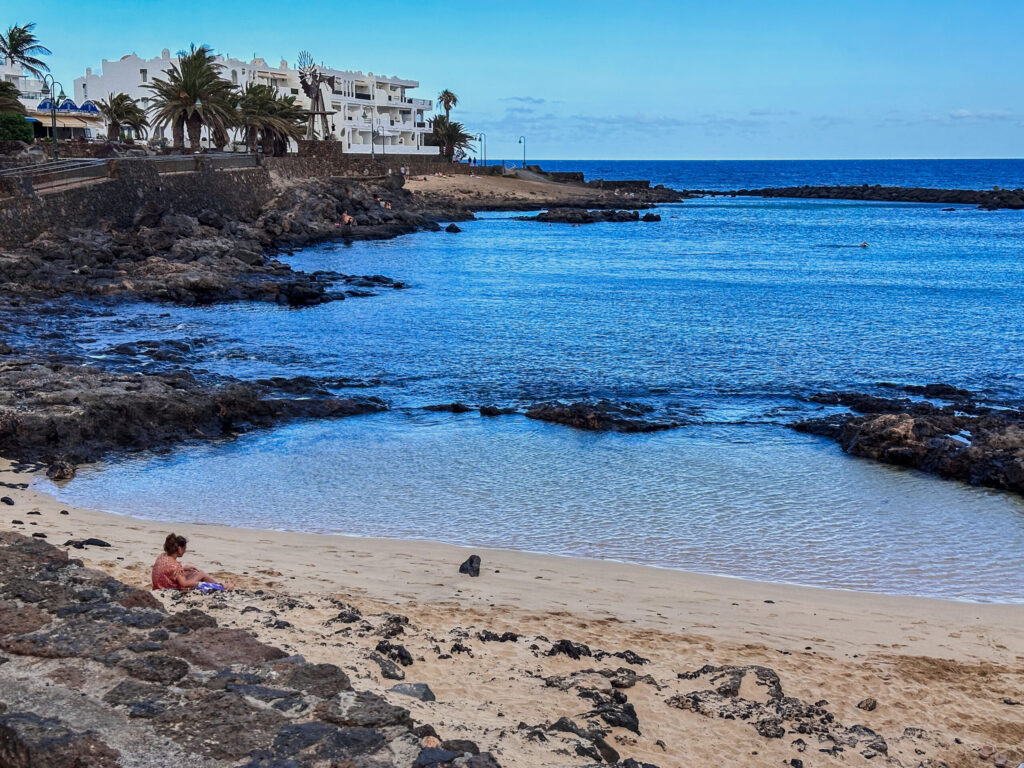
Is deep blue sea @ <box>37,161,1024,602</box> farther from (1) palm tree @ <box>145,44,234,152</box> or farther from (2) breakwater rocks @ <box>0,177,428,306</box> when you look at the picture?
(1) palm tree @ <box>145,44,234,152</box>

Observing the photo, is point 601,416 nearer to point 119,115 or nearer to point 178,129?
point 178,129

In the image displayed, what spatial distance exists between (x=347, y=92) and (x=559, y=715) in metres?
97.6

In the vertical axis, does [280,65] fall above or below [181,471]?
above

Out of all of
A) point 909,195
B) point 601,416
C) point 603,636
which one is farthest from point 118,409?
point 909,195

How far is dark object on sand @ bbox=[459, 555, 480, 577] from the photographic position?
33.1ft

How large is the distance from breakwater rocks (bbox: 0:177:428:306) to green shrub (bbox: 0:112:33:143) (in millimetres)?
10566

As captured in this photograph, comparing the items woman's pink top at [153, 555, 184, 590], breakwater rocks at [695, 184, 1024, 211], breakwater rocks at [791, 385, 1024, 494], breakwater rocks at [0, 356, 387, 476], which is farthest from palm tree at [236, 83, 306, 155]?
breakwater rocks at [695, 184, 1024, 211]

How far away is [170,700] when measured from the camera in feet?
19.0

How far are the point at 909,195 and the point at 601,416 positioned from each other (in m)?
104

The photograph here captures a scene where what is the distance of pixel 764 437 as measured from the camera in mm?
16562

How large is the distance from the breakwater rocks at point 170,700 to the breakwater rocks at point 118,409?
7.59m

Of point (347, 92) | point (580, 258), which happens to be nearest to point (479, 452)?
point (580, 258)

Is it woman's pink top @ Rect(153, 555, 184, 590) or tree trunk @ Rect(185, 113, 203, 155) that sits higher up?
tree trunk @ Rect(185, 113, 203, 155)

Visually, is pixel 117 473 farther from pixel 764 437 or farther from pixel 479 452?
pixel 764 437
